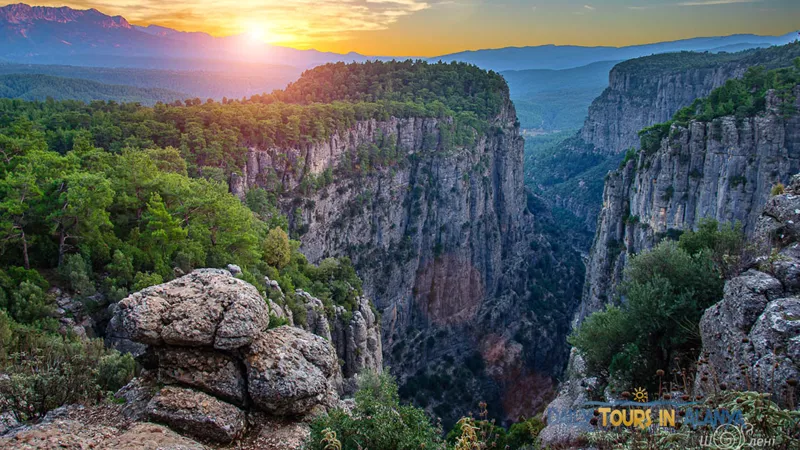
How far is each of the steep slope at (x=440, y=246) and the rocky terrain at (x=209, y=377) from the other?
32.5 metres

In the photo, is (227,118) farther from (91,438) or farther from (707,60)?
(707,60)

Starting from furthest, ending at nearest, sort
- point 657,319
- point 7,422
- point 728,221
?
point 728,221
point 657,319
point 7,422

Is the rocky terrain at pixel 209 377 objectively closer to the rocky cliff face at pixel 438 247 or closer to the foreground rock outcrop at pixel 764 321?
the foreground rock outcrop at pixel 764 321

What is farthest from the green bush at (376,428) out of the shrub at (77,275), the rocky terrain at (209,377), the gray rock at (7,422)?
the shrub at (77,275)

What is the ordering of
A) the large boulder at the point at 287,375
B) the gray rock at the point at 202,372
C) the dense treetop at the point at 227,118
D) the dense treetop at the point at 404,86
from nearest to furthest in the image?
the gray rock at the point at 202,372 → the large boulder at the point at 287,375 → the dense treetop at the point at 227,118 → the dense treetop at the point at 404,86

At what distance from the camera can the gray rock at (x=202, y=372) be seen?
12.7 meters

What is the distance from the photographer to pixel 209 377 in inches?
503

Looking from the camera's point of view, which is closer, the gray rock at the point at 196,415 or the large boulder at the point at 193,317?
the gray rock at the point at 196,415

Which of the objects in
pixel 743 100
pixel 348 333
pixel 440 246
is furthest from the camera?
pixel 440 246

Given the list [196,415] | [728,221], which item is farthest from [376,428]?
[728,221]

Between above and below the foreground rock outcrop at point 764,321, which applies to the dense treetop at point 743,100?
above

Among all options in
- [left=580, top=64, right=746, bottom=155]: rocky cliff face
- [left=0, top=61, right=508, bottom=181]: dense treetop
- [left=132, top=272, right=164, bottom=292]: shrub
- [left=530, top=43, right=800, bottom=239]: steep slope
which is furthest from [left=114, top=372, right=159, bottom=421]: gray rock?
[left=580, top=64, right=746, bottom=155]: rocky cliff face

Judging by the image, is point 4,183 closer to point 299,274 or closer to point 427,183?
point 299,274

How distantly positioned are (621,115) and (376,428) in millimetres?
134382
